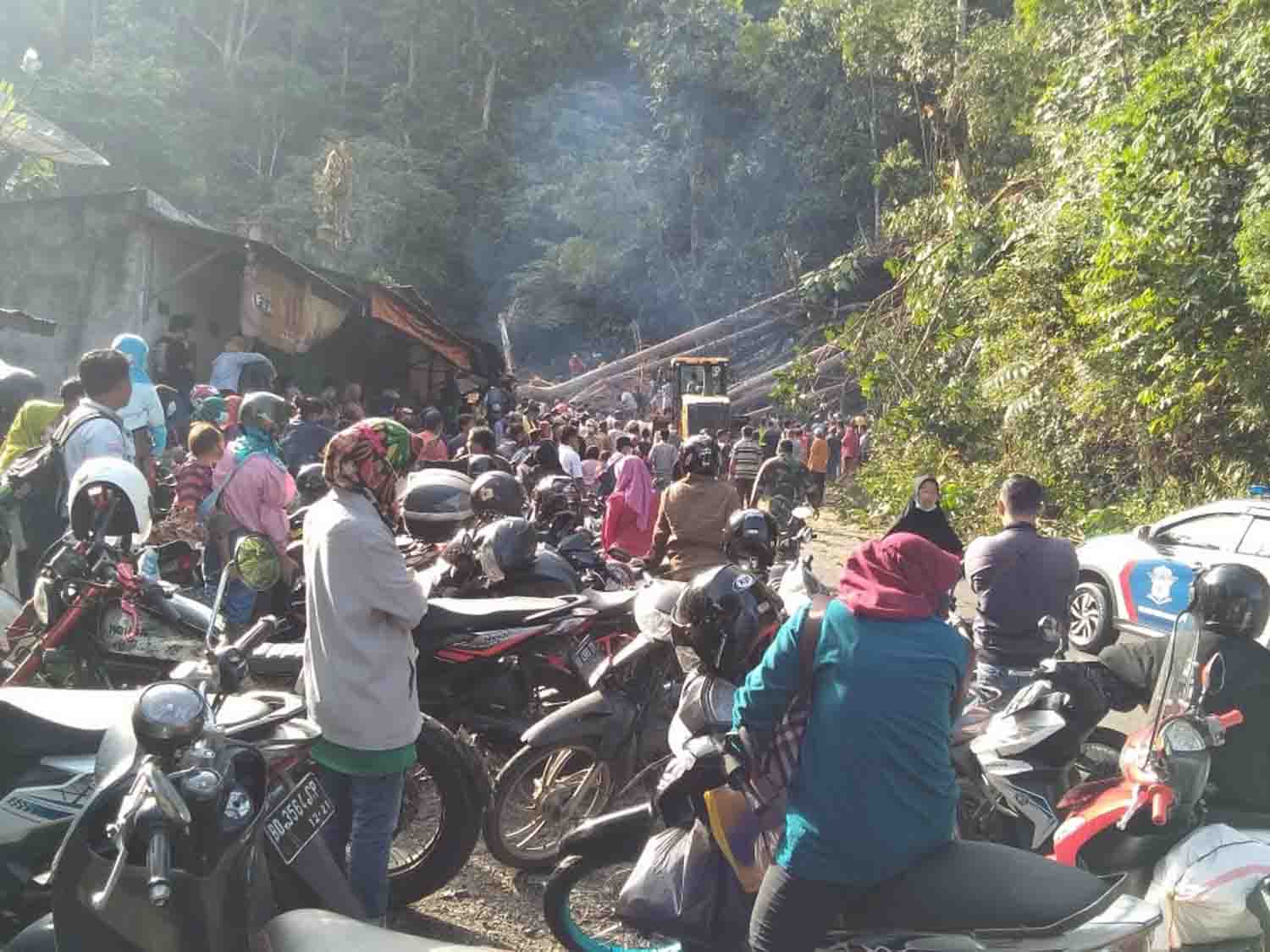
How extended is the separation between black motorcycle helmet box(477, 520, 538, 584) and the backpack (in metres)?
1.91

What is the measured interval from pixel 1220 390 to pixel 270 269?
1131cm

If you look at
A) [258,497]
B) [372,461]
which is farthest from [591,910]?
[258,497]

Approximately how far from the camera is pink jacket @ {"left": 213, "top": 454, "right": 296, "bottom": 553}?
584 centimetres

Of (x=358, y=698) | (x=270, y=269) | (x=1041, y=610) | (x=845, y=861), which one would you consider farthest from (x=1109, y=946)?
(x=270, y=269)

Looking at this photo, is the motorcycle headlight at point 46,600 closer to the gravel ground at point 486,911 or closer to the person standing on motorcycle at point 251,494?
the person standing on motorcycle at point 251,494

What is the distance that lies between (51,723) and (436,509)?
10.6 feet

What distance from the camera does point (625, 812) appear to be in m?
3.38

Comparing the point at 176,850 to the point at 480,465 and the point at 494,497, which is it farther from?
the point at 480,465

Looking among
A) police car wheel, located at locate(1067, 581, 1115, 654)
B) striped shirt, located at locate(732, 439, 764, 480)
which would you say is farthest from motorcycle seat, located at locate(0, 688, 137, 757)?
striped shirt, located at locate(732, 439, 764, 480)

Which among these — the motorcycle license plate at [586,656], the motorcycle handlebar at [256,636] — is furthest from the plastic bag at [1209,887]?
the motorcycle handlebar at [256,636]

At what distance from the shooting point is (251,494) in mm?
5840

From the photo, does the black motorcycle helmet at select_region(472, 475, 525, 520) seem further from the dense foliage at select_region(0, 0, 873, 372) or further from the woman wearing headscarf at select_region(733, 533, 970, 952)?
the dense foliage at select_region(0, 0, 873, 372)

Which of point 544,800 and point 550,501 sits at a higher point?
point 550,501

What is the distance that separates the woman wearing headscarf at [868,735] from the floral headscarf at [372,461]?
1.28 m
